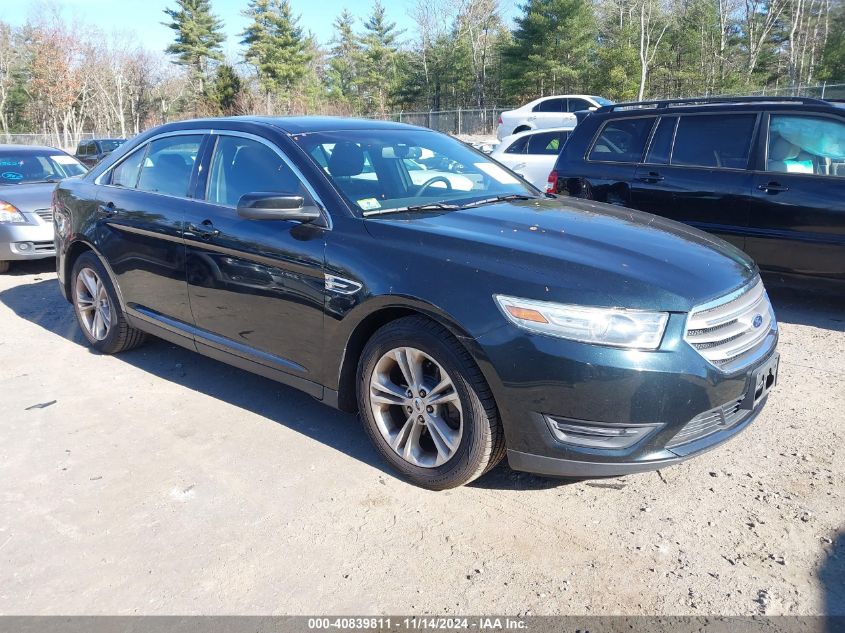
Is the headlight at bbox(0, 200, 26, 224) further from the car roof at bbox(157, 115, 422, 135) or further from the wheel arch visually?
the wheel arch

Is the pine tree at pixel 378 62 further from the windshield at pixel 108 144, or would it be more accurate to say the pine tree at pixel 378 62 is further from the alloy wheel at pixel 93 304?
the alloy wheel at pixel 93 304

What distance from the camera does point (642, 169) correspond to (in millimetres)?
6344

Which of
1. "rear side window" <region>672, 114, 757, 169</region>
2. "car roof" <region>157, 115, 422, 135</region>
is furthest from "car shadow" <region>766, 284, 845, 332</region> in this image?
"car roof" <region>157, 115, 422, 135</region>

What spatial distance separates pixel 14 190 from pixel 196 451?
6504 mm

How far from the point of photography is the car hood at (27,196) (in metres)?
8.04

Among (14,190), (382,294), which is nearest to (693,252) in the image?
(382,294)

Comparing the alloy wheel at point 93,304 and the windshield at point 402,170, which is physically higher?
the windshield at point 402,170

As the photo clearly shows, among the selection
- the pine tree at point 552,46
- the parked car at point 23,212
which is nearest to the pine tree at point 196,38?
the pine tree at point 552,46

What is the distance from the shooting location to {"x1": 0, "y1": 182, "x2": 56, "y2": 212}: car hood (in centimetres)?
804

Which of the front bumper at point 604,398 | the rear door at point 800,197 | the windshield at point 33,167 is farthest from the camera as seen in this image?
the windshield at point 33,167

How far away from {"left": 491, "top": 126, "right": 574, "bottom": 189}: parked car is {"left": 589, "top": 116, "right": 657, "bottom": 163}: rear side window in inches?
144

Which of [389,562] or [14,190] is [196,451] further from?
[14,190]

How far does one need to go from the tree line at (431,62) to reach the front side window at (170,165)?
40004 millimetres

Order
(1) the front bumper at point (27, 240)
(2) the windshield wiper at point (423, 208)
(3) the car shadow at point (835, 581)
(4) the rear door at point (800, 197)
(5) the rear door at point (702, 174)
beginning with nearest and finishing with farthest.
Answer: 1. (3) the car shadow at point (835, 581)
2. (2) the windshield wiper at point (423, 208)
3. (4) the rear door at point (800, 197)
4. (5) the rear door at point (702, 174)
5. (1) the front bumper at point (27, 240)
